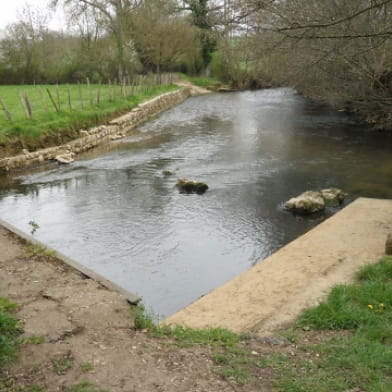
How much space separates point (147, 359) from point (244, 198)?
8.05 m

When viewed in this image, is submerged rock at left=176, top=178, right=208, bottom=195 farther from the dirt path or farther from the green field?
the dirt path

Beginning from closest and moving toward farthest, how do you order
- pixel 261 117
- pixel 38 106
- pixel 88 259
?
pixel 88 259, pixel 38 106, pixel 261 117

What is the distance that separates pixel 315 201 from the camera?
11188 millimetres

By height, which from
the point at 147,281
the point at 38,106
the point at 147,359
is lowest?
the point at 147,281

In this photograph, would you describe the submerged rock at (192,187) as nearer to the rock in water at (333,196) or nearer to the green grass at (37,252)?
the rock in water at (333,196)

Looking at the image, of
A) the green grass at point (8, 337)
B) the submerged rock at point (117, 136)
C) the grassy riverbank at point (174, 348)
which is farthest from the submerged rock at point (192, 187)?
the submerged rock at point (117, 136)

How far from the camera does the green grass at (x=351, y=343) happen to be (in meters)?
4.22

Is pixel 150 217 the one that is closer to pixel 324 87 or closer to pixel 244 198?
pixel 244 198

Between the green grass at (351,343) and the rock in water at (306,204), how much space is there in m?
4.31

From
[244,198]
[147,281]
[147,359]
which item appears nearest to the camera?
[147,359]

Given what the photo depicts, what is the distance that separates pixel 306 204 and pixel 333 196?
3.43 ft

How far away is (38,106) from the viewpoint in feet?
69.7

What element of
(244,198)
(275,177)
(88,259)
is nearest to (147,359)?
(88,259)

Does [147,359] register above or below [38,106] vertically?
below
